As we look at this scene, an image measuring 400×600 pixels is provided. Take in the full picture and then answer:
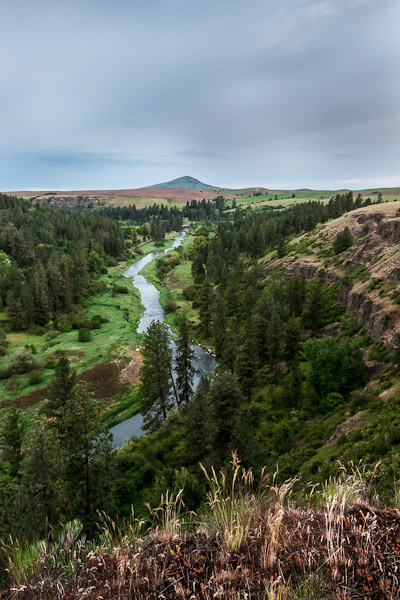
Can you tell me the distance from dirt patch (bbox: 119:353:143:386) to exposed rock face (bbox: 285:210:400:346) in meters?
33.2

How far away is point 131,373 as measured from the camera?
145 feet

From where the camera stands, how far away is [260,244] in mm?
95500

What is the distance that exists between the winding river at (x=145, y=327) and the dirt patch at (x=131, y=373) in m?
6.85

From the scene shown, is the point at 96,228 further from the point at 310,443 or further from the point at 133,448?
the point at 310,443

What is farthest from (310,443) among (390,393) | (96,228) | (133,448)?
(96,228)

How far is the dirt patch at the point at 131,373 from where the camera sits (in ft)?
139

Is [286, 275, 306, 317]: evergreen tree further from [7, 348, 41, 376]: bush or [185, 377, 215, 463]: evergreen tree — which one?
[7, 348, 41, 376]: bush

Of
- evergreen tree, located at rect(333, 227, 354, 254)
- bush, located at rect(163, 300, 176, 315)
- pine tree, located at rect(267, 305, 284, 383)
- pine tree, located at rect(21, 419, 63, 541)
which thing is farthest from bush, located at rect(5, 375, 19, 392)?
evergreen tree, located at rect(333, 227, 354, 254)

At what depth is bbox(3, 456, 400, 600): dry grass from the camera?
10.3ft

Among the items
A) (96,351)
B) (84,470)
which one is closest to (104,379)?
(96,351)

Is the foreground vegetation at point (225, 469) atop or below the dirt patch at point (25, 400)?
atop

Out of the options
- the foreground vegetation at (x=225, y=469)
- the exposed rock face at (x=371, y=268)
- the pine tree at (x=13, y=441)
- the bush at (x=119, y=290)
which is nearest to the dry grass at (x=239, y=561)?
the foreground vegetation at (x=225, y=469)

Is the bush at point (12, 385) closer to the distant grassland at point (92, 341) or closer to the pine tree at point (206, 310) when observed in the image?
the distant grassland at point (92, 341)

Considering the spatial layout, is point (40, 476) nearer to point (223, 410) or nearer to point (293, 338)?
point (223, 410)
